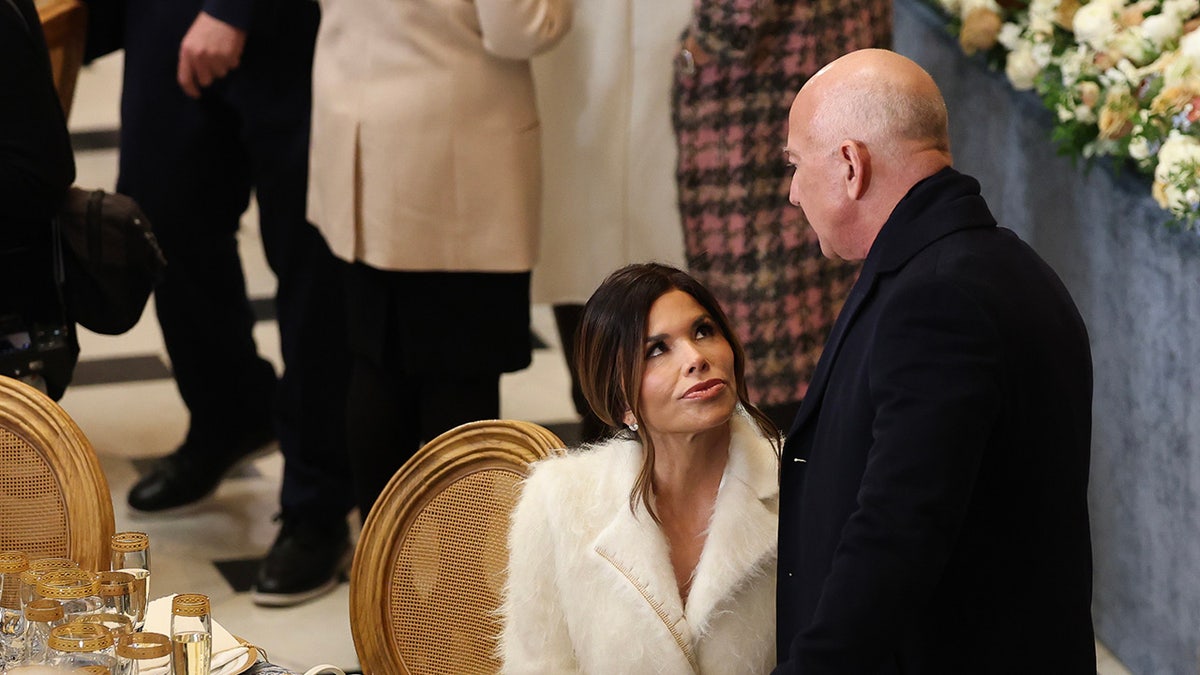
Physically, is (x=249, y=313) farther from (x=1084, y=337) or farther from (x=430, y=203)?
(x=1084, y=337)

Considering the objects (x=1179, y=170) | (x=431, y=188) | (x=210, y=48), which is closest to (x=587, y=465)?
(x=431, y=188)

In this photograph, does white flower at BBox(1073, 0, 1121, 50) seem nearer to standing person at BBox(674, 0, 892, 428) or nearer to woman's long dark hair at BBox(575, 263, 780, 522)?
standing person at BBox(674, 0, 892, 428)

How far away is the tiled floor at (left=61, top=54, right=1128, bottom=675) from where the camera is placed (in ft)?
12.4

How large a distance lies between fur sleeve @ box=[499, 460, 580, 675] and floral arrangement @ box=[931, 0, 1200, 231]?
1.55m

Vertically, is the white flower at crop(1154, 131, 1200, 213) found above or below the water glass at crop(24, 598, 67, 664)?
above

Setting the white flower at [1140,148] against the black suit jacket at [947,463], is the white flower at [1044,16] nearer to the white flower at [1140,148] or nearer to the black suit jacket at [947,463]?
the white flower at [1140,148]

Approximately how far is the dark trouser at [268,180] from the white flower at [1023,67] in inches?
64.6

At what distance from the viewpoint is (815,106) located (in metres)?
1.88

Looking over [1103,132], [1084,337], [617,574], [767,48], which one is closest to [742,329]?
[767,48]

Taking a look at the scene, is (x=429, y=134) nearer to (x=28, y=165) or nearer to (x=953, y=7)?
(x=28, y=165)

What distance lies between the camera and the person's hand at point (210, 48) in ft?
12.3

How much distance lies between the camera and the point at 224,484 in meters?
4.60

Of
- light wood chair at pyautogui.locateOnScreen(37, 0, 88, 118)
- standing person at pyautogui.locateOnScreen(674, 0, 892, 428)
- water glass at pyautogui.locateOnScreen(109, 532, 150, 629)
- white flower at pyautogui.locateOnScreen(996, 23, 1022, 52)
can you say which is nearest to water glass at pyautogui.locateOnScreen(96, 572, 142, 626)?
water glass at pyautogui.locateOnScreen(109, 532, 150, 629)

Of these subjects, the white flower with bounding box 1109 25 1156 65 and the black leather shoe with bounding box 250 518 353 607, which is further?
the black leather shoe with bounding box 250 518 353 607
